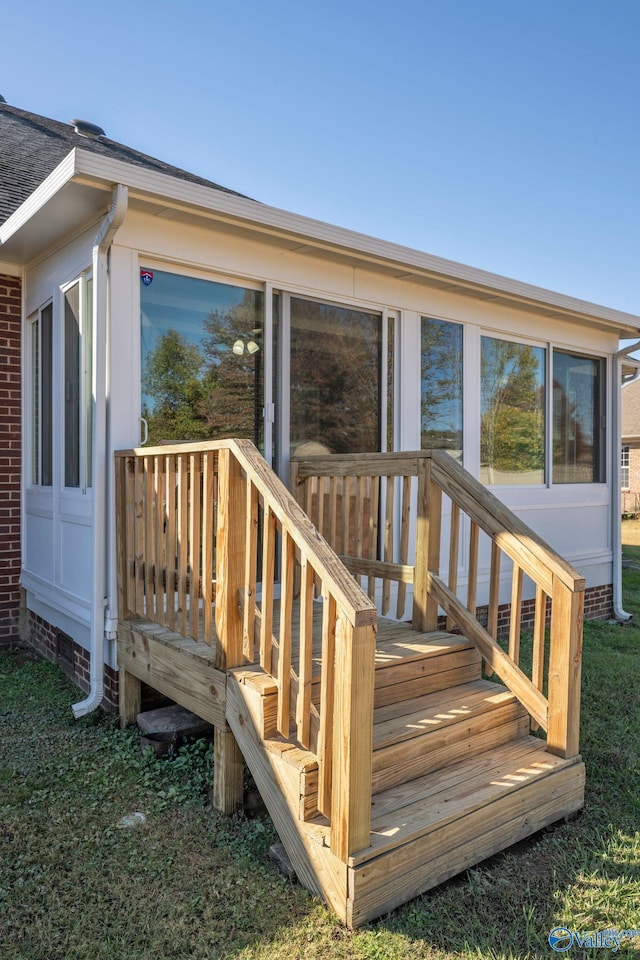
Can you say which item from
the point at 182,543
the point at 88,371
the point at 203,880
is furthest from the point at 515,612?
the point at 88,371

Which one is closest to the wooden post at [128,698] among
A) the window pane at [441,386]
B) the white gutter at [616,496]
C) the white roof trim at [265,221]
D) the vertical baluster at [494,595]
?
the vertical baluster at [494,595]

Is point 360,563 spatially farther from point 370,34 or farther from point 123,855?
point 370,34

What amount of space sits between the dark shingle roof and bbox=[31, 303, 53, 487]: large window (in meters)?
1.03

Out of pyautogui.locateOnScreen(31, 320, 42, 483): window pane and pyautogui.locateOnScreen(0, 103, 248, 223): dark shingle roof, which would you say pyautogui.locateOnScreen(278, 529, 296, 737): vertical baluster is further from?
pyautogui.locateOnScreen(0, 103, 248, 223): dark shingle roof

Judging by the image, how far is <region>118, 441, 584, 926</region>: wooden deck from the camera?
2031 mm

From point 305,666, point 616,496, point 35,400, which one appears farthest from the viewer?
point 616,496

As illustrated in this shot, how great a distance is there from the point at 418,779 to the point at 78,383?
2.97 m

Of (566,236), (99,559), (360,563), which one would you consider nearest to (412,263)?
(360,563)

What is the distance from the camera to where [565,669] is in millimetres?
2723

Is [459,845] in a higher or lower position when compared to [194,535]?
lower

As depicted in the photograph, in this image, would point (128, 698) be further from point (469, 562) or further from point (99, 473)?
point (469, 562)

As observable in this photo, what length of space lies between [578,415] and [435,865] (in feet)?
17.0
